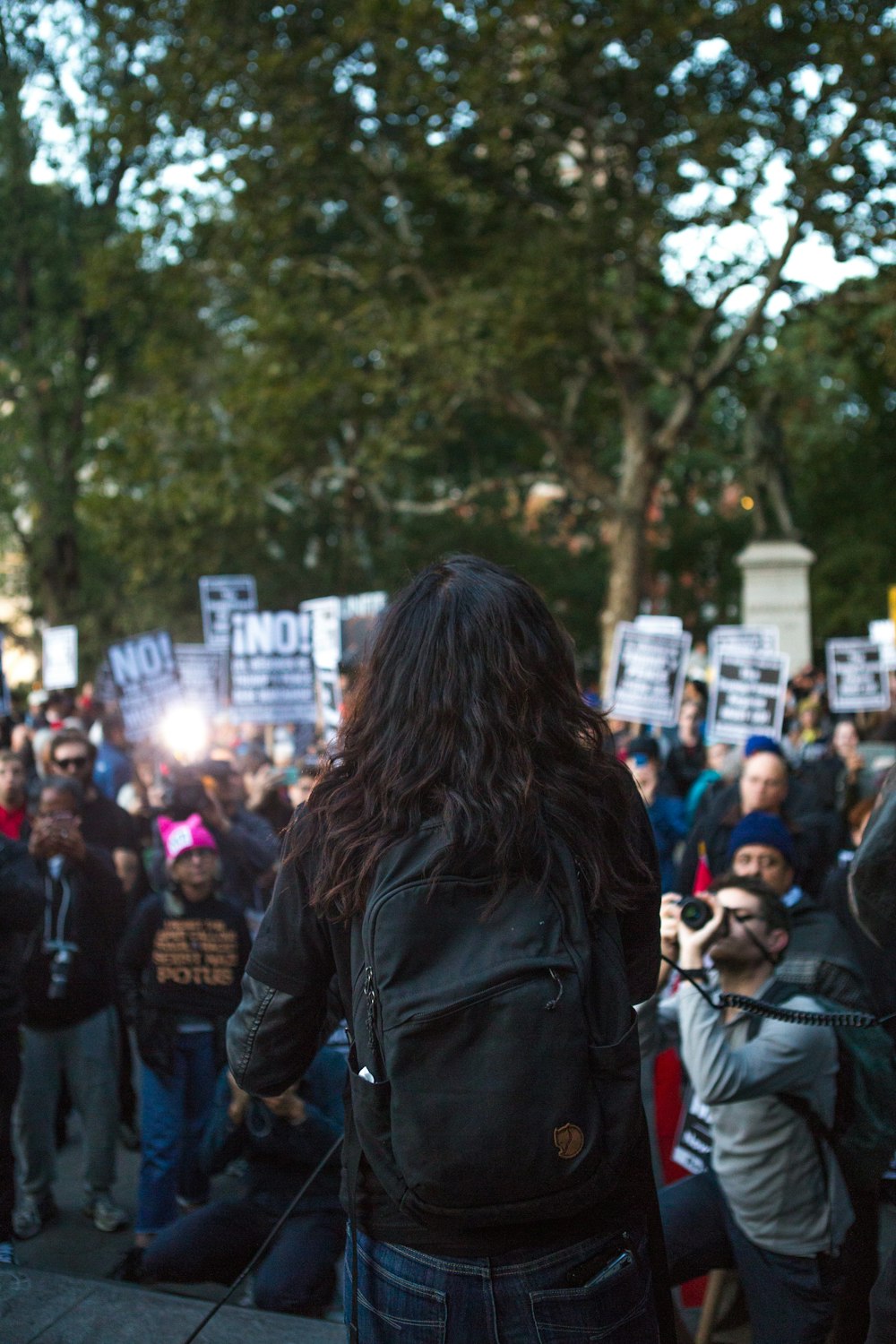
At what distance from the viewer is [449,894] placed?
190cm

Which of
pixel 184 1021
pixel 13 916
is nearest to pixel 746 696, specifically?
pixel 184 1021

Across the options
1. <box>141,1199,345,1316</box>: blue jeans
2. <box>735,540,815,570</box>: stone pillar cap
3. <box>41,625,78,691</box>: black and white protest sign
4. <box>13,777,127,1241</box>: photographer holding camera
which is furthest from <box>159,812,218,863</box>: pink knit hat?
<box>735,540,815,570</box>: stone pillar cap

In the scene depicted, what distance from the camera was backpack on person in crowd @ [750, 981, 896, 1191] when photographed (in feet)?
10.6

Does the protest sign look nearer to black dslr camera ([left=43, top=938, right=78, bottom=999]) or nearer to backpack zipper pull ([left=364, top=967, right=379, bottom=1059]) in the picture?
black dslr camera ([left=43, top=938, right=78, bottom=999])

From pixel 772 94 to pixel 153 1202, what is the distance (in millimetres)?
15969

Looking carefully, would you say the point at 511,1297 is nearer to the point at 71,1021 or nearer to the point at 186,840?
the point at 186,840

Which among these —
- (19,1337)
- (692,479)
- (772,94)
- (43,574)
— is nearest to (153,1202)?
(19,1337)

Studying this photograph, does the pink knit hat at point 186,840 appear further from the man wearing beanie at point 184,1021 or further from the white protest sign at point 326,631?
the white protest sign at point 326,631

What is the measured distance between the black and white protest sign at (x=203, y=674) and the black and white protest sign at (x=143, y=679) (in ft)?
6.97

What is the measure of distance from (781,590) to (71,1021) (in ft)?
59.5

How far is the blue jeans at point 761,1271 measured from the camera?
327 cm

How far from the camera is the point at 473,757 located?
199cm

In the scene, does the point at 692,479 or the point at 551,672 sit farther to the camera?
the point at 692,479

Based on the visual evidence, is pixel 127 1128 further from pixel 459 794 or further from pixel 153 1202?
pixel 459 794
